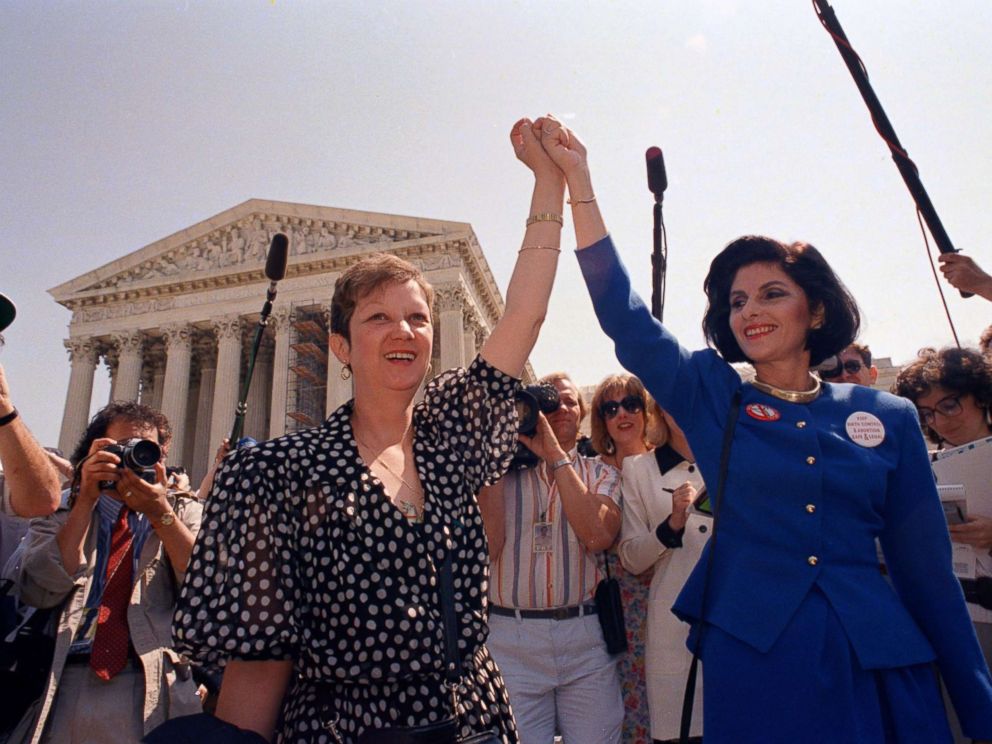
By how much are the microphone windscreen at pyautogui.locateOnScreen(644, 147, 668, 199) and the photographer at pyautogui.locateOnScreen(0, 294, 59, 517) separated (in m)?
2.69

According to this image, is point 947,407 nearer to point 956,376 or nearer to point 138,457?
point 956,376

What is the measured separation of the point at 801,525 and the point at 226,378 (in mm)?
32057

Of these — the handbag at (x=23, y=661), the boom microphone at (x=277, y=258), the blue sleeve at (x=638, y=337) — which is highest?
the boom microphone at (x=277, y=258)

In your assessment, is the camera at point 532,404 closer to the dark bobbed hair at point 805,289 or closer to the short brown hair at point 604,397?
the short brown hair at point 604,397

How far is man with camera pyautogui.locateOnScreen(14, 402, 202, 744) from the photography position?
3.11 metres

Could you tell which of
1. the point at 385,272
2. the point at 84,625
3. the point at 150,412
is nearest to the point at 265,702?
the point at 385,272

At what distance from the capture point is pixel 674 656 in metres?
3.34

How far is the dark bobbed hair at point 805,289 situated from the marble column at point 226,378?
2992 cm

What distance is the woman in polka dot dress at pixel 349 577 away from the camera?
4.96 feet

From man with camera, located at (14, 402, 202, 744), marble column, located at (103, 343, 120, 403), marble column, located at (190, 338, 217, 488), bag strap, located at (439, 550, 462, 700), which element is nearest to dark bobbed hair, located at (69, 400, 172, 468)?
man with camera, located at (14, 402, 202, 744)

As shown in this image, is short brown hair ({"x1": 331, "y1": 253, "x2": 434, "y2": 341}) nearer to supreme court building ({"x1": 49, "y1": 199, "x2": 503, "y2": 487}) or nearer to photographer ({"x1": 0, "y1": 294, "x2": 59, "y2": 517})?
photographer ({"x1": 0, "y1": 294, "x2": 59, "y2": 517})

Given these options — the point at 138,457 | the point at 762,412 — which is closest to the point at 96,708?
the point at 138,457

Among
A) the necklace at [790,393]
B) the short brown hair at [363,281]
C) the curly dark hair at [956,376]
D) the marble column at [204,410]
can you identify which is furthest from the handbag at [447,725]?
the marble column at [204,410]

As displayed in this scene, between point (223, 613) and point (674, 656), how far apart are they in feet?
8.35
